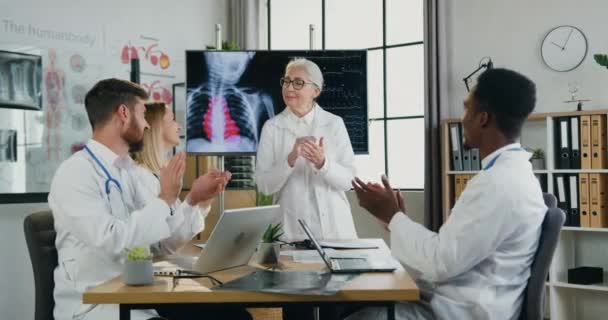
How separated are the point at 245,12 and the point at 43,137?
7.97 feet

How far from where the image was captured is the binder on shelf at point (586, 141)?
4.29 metres

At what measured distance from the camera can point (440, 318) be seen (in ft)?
6.42

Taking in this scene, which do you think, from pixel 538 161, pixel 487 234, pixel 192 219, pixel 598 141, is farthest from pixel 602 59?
pixel 192 219

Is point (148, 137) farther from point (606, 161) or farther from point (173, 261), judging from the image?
point (606, 161)

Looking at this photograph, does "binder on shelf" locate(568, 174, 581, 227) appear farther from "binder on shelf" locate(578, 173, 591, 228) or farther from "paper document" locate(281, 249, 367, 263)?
"paper document" locate(281, 249, 367, 263)

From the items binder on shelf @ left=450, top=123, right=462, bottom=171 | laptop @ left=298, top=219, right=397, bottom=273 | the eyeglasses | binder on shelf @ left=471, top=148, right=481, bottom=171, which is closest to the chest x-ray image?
the eyeglasses

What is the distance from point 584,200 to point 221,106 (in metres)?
2.35

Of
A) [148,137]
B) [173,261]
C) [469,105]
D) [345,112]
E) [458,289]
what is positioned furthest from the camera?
[345,112]

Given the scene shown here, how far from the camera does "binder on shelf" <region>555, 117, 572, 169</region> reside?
14.4ft

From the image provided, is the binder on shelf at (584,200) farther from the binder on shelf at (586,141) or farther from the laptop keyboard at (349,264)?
the laptop keyboard at (349,264)

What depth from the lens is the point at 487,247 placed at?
1.87 m

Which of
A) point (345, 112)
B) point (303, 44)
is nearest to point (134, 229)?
point (345, 112)

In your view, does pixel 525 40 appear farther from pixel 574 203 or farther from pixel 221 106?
pixel 221 106

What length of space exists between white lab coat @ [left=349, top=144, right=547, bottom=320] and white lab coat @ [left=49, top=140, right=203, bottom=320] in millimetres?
787
